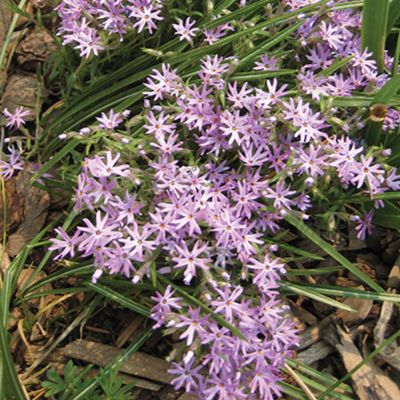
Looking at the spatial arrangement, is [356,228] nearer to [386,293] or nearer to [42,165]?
[386,293]

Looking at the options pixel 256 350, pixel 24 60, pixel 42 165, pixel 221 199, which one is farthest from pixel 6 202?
pixel 256 350

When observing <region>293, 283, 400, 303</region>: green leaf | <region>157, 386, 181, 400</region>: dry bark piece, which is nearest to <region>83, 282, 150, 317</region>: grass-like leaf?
<region>157, 386, 181, 400</region>: dry bark piece

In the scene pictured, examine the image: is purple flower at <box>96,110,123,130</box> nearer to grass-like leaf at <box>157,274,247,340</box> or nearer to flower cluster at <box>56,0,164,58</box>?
flower cluster at <box>56,0,164,58</box>

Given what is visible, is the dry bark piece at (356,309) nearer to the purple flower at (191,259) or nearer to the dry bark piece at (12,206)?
the purple flower at (191,259)

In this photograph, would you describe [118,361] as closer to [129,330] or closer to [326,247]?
[129,330]

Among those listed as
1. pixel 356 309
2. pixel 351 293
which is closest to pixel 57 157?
pixel 351 293

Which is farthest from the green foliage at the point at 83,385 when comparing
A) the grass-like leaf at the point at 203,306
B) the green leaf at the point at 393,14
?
the green leaf at the point at 393,14
